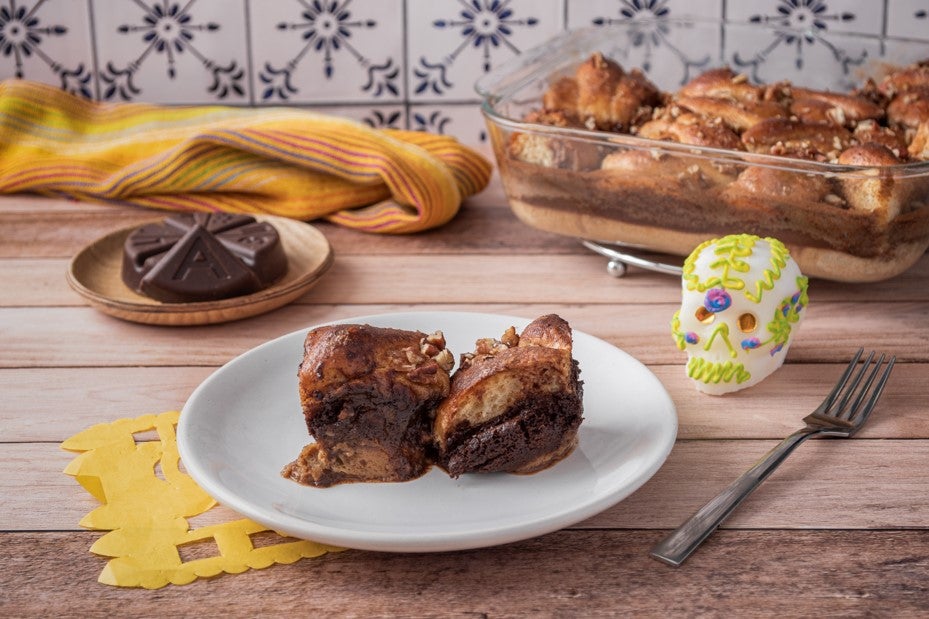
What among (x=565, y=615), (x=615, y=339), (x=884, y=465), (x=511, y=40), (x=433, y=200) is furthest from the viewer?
(x=511, y=40)

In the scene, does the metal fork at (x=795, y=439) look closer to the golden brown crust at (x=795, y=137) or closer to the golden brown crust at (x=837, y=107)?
the golden brown crust at (x=795, y=137)

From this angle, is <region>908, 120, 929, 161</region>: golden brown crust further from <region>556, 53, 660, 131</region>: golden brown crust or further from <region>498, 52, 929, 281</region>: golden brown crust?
<region>556, 53, 660, 131</region>: golden brown crust

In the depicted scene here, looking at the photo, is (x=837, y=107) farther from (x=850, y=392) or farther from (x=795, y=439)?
Answer: (x=795, y=439)

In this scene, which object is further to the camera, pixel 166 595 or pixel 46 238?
pixel 46 238

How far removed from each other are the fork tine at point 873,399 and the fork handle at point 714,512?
102mm

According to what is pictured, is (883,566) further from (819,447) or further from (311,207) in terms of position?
(311,207)

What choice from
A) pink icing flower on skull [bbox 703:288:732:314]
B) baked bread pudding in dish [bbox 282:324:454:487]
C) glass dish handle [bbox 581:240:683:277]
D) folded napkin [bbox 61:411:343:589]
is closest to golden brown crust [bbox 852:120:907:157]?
glass dish handle [bbox 581:240:683:277]

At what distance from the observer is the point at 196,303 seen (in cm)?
129

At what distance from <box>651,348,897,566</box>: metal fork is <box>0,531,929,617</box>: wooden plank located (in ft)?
0.05

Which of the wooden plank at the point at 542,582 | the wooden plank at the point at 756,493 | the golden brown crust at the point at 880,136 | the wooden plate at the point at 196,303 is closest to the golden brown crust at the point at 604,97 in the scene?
the golden brown crust at the point at 880,136

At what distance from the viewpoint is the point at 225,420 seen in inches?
38.4

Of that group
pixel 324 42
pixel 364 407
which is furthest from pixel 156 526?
pixel 324 42

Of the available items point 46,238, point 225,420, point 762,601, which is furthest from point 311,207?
point 762,601

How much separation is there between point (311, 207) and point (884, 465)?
1026mm
